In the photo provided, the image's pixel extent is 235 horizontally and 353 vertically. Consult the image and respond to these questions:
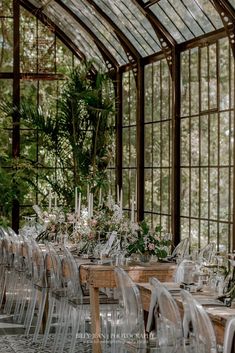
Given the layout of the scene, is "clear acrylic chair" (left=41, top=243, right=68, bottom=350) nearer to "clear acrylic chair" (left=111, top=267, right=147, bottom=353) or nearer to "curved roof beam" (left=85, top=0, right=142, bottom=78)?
"clear acrylic chair" (left=111, top=267, right=147, bottom=353)

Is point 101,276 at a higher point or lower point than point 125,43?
lower

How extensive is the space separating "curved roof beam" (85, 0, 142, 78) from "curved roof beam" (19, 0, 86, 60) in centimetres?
173

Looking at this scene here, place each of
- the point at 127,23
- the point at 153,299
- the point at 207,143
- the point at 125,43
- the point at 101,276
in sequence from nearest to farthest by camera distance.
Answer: the point at 153,299, the point at 101,276, the point at 207,143, the point at 127,23, the point at 125,43

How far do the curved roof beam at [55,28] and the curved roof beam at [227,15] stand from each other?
5.91m

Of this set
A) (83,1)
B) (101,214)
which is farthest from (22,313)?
(83,1)

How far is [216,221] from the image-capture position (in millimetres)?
11719

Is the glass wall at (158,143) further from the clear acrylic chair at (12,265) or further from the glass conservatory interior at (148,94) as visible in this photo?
the clear acrylic chair at (12,265)

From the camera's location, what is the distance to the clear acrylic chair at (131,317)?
6.93m

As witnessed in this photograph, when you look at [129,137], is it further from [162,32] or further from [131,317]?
[131,317]

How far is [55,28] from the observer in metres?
16.7

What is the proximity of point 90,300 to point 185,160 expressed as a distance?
4.68 metres

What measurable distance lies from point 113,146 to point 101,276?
7769 millimetres

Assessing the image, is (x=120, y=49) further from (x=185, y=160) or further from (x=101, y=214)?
(x=101, y=214)

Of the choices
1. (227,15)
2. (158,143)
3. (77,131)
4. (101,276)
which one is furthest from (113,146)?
(101,276)
